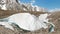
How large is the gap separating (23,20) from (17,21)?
1.19 feet

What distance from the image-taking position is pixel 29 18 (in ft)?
32.7

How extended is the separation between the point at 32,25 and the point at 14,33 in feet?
4.39

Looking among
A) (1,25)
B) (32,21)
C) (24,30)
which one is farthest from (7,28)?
(32,21)

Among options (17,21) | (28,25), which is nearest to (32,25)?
(28,25)

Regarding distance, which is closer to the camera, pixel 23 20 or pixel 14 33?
pixel 14 33

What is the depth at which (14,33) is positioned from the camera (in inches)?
337

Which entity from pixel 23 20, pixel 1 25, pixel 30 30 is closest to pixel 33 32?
pixel 30 30

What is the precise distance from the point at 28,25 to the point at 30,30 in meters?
0.34

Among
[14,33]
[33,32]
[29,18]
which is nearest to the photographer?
[14,33]

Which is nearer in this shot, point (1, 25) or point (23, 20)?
point (1, 25)

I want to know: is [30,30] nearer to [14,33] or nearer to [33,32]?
[33,32]

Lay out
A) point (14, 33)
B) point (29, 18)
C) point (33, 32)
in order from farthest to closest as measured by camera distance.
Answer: point (29, 18)
point (33, 32)
point (14, 33)

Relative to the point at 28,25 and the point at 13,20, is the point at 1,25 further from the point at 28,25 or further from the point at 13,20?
the point at 28,25

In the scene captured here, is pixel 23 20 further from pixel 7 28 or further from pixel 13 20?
pixel 7 28
